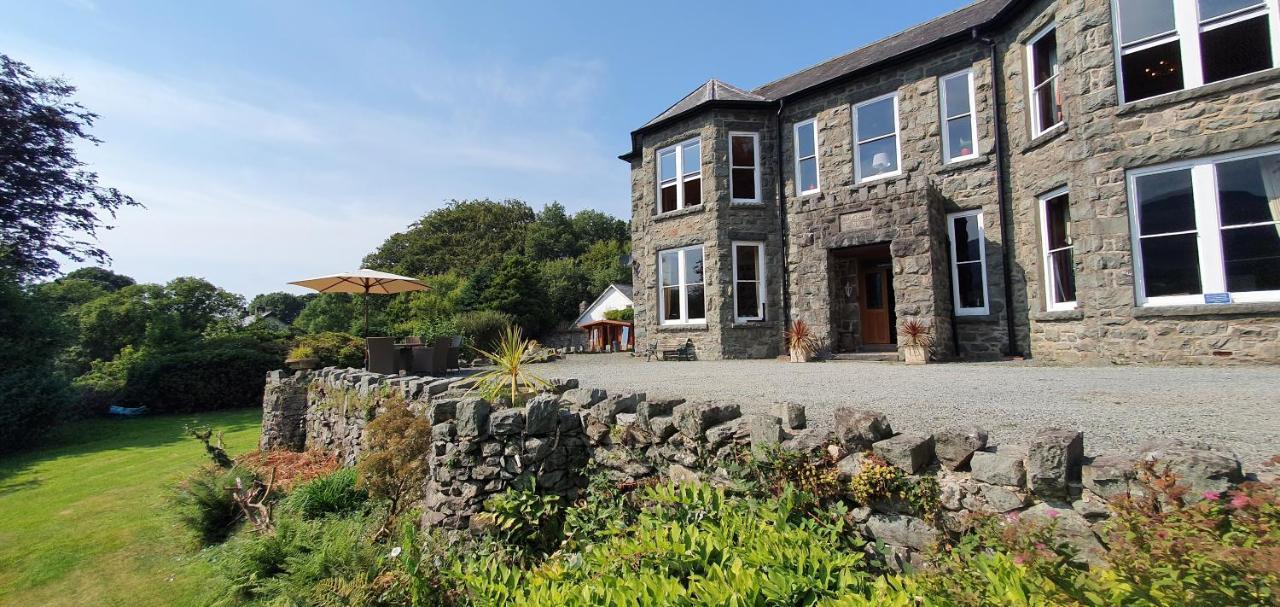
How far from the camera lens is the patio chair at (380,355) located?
10508mm

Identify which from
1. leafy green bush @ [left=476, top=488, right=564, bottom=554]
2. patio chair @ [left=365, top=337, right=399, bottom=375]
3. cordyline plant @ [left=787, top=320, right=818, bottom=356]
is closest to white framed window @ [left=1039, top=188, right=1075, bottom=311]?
cordyline plant @ [left=787, top=320, right=818, bottom=356]

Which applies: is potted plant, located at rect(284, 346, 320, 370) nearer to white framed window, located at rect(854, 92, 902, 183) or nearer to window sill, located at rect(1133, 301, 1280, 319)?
white framed window, located at rect(854, 92, 902, 183)

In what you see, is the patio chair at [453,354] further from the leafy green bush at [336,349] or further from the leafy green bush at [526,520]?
the leafy green bush at [526,520]

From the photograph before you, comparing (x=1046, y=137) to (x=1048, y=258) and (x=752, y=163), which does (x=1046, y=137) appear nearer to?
(x=1048, y=258)

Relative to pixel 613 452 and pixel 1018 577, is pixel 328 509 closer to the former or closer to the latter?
pixel 613 452

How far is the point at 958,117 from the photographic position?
11281mm

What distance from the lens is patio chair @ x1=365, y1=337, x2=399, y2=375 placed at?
1051 cm

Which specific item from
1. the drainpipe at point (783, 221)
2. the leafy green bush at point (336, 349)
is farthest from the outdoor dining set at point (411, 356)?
the drainpipe at point (783, 221)

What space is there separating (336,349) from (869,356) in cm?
1377

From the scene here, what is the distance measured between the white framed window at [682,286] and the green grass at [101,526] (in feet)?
33.3

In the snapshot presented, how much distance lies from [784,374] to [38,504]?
11517 millimetres

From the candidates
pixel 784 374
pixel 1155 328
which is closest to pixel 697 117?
pixel 784 374

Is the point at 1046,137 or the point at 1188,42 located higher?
the point at 1188,42

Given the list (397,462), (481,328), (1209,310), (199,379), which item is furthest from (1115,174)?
(199,379)
